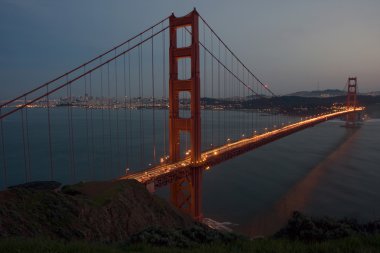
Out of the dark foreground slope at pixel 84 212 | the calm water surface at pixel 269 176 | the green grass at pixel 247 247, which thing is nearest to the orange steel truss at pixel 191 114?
the calm water surface at pixel 269 176

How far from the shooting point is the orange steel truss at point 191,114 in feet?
47.3

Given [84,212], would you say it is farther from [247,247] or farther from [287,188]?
[287,188]

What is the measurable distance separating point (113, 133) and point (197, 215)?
3797cm

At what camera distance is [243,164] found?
27969mm

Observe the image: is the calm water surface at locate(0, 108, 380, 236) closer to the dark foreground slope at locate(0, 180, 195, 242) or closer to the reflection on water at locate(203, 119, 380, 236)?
the reflection on water at locate(203, 119, 380, 236)

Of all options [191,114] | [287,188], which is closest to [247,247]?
[191,114]

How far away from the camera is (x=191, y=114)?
14617 mm

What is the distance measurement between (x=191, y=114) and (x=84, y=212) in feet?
23.8

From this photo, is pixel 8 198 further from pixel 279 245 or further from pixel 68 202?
pixel 279 245

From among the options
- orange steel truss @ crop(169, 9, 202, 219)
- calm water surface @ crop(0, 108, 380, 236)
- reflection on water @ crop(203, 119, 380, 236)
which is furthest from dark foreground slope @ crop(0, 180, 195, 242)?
calm water surface @ crop(0, 108, 380, 236)

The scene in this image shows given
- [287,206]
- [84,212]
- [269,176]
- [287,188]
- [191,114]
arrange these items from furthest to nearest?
[269,176]
[287,188]
[287,206]
[191,114]
[84,212]

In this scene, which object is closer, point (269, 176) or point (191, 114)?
point (191, 114)

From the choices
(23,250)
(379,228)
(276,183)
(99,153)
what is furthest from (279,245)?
(99,153)

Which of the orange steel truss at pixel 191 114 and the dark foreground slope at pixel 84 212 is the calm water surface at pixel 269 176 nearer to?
the orange steel truss at pixel 191 114
